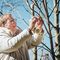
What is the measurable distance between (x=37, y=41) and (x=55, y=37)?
1427 millimetres

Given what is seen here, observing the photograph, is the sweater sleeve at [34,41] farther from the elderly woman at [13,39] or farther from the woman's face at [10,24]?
the woman's face at [10,24]

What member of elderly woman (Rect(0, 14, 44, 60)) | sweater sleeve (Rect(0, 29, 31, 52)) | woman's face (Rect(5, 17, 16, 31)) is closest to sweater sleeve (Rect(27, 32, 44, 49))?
elderly woman (Rect(0, 14, 44, 60))

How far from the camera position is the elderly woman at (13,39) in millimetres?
2352

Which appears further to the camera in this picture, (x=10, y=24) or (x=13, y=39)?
(x=10, y=24)

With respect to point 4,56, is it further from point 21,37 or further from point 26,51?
point 21,37

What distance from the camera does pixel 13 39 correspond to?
238cm

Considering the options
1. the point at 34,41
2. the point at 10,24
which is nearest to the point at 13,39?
the point at 10,24

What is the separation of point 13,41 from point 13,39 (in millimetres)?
21

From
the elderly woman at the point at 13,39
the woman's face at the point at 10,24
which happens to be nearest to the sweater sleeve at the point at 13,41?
the elderly woman at the point at 13,39

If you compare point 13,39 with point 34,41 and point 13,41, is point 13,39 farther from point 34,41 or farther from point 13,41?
point 34,41

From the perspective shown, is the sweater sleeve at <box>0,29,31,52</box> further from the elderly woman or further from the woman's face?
the woman's face

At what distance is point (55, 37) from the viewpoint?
14.3 ft

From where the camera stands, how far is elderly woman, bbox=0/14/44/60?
7.72 ft

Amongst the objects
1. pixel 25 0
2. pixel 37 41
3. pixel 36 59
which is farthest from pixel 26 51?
pixel 36 59
